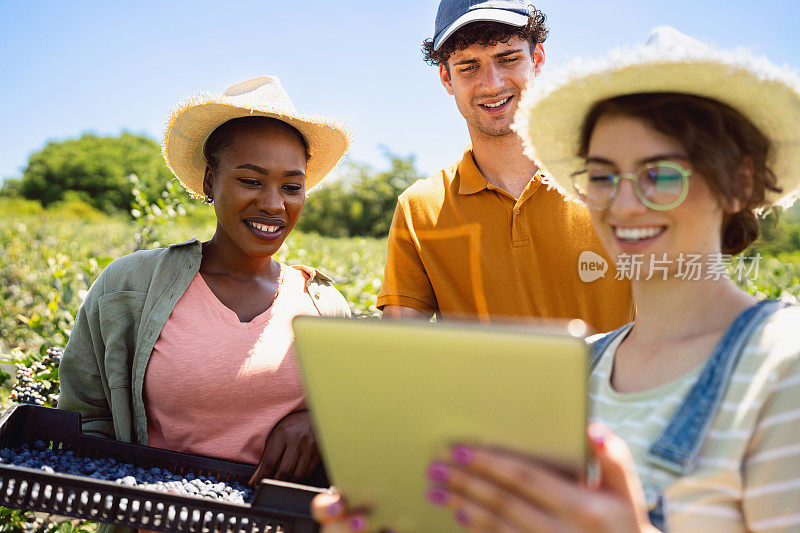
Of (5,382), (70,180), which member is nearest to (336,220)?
(70,180)

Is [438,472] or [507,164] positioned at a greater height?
[507,164]

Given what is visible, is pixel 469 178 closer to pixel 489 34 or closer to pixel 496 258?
pixel 496 258

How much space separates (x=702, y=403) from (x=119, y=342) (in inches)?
79.1

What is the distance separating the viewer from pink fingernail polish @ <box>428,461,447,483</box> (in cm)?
100

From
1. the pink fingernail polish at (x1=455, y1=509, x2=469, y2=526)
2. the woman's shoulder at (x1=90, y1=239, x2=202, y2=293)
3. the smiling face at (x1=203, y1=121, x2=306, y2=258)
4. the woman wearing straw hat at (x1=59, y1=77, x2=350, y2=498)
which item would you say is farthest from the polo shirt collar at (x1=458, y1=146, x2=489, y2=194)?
the pink fingernail polish at (x1=455, y1=509, x2=469, y2=526)

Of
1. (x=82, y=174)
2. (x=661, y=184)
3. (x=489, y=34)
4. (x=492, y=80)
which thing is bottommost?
(x=661, y=184)

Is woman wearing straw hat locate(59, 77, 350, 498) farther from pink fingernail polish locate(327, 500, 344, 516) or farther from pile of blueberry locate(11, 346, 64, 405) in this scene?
pink fingernail polish locate(327, 500, 344, 516)

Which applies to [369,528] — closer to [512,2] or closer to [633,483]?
[633,483]

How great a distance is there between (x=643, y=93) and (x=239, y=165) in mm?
1555

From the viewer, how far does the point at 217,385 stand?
90.4 inches

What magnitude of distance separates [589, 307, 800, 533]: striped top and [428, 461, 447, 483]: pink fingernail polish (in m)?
0.51

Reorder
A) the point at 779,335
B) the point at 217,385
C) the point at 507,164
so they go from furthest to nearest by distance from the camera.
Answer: the point at 507,164, the point at 217,385, the point at 779,335

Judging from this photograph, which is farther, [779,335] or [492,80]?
[492,80]

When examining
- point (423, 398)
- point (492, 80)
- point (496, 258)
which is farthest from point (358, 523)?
point (492, 80)
